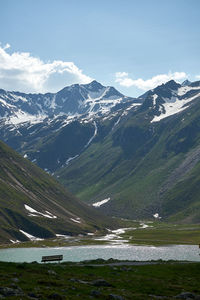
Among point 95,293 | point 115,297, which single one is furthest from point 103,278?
point 115,297

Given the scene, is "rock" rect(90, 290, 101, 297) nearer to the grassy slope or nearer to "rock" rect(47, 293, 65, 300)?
the grassy slope

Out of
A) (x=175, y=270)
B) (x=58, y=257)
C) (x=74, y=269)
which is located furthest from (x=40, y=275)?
(x=58, y=257)

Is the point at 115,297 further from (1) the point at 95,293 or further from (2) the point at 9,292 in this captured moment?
(2) the point at 9,292

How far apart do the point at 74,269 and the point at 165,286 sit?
49.3 ft

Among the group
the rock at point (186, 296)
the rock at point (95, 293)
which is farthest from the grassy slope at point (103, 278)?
the rock at point (186, 296)

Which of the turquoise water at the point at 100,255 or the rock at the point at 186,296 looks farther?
the turquoise water at the point at 100,255

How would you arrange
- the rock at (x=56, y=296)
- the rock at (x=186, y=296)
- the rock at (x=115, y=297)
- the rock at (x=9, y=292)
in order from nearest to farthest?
the rock at (x=9, y=292)
the rock at (x=56, y=296)
the rock at (x=115, y=297)
the rock at (x=186, y=296)

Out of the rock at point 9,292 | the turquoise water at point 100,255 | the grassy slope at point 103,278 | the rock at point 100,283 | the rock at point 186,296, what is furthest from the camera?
the turquoise water at point 100,255

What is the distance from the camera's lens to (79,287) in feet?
130

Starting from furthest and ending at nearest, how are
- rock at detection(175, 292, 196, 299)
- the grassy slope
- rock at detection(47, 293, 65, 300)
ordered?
rock at detection(175, 292, 196, 299) < the grassy slope < rock at detection(47, 293, 65, 300)

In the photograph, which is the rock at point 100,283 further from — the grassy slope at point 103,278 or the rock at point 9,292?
the rock at point 9,292

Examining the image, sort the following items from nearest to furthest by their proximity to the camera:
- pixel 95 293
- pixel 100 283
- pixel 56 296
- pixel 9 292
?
pixel 9 292 → pixel 56 296 → pixel 95 293 → pixel 100 283

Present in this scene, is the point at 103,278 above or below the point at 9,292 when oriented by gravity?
below

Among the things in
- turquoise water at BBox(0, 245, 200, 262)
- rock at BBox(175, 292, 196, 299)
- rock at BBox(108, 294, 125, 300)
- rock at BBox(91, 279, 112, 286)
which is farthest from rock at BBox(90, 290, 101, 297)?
turquoise water at BBox(0, 245, 200, 262)
